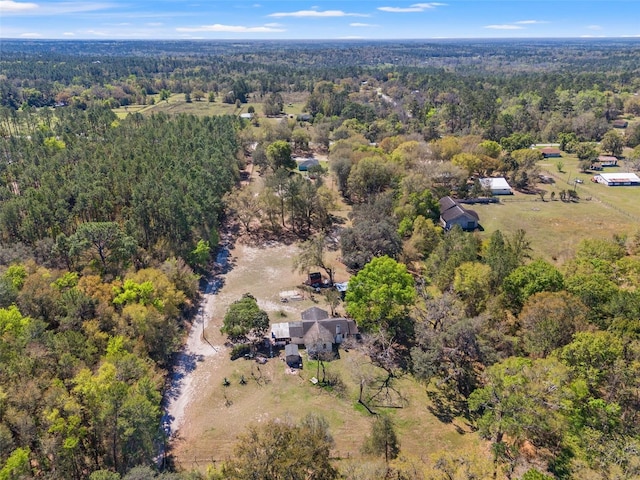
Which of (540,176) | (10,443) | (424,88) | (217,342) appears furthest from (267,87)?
(10,443)

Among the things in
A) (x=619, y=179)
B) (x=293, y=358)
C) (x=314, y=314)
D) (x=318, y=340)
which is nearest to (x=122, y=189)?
(x=314, y=314)

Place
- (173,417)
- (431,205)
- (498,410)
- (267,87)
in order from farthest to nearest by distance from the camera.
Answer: (267,87), (431,205), (173,417), (498,410)

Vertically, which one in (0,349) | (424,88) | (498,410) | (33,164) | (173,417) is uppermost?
(424,88)

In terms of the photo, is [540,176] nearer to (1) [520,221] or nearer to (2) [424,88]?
(1) [520,221]

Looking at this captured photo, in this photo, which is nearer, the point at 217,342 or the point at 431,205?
the point at 217,342

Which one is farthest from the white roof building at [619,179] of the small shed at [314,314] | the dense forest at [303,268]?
the small shed at [314,314]

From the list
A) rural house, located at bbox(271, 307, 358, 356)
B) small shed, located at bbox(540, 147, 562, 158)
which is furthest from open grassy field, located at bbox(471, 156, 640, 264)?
rural house, located at bbox(271, 307, 358, 356)

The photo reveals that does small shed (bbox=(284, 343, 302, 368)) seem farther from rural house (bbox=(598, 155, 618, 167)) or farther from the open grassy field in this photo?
rural house (bbox=(598, 155, 618, 167))
